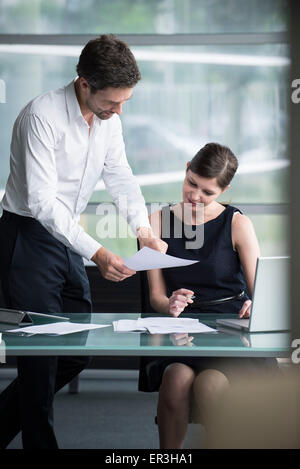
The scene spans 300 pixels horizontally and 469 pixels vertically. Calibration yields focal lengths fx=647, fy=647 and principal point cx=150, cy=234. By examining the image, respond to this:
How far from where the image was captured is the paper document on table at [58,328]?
1694 mm

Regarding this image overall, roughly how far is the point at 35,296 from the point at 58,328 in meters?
0.42

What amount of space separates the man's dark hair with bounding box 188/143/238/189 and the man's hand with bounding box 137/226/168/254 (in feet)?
0.93

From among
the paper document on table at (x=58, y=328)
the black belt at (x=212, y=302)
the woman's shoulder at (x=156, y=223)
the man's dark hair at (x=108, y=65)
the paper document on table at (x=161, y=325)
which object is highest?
the man's dark hair at (x=108, y=65)

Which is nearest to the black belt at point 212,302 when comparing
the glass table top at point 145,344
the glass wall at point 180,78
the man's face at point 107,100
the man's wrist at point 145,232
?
the man's wrist at point 145,232

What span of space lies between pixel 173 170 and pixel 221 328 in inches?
112

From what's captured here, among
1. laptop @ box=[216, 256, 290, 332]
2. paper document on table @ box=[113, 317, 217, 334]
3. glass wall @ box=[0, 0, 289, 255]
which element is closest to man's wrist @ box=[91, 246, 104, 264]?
paper document on table @ box=[113, 317, 217, 334]

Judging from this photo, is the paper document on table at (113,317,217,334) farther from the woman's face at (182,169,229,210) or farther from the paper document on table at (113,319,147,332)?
the woman's face at (182,169,229,210)

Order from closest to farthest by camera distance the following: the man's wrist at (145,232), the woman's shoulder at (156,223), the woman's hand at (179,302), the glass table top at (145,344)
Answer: the glass table top at (145,344) → the woman's hand at (179,302) → the man's wrist at (145,232) → the woman's shoulder at (156,223)

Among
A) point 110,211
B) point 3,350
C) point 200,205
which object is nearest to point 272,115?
point 110,211

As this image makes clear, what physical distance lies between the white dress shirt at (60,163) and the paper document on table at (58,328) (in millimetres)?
251

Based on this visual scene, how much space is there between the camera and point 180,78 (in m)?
4.53

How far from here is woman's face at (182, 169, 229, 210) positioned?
2.32 meters

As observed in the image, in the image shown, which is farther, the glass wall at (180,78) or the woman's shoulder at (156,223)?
the glass wall at (180,78)

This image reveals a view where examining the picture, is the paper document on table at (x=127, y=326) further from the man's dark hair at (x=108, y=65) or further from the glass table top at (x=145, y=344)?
the man's dark hair at (x=108, y=65)
